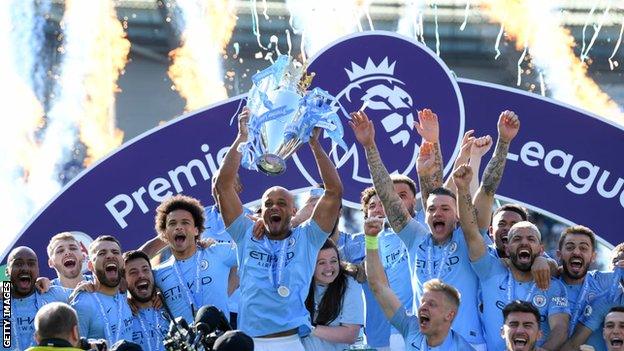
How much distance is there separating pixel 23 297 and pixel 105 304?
Answer: 2.23 feet

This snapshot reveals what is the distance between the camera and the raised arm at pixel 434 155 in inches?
397

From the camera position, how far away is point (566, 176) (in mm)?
11742

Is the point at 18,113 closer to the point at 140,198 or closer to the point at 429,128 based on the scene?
the point at 140,198

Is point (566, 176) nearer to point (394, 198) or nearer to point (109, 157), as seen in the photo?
point (394, 198)

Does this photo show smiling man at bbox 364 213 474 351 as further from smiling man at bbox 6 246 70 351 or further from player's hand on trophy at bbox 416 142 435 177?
smiling man at bbox 6 246 70 351

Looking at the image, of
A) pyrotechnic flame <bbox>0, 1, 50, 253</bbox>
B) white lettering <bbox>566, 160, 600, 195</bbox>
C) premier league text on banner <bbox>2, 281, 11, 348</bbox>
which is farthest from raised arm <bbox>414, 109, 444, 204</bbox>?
pyrotechnic flame <bbox>0, 1, 50, 253</bbox>

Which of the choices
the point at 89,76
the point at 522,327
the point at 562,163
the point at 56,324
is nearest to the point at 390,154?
the point at 562,163

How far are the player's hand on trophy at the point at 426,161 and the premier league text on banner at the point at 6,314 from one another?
270 cm

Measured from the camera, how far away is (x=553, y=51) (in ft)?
45.8

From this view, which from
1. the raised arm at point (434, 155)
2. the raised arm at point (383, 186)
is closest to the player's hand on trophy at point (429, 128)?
the raised arm at point (434, 155)

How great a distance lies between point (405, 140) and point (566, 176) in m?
1.23

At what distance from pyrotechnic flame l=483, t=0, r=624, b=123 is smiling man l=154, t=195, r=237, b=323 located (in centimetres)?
495

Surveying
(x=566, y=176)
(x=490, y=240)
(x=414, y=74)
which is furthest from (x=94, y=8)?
(x=490, y=240)

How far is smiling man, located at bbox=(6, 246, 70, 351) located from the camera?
9.85m
